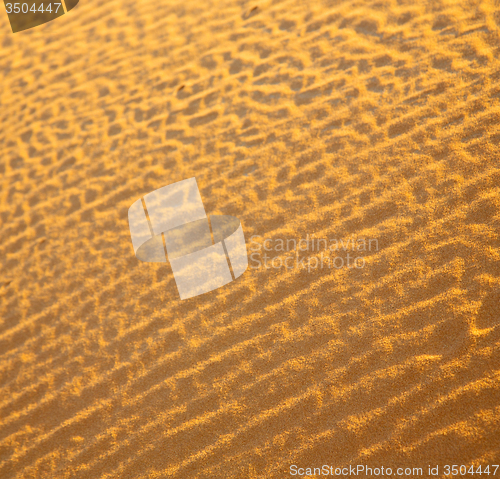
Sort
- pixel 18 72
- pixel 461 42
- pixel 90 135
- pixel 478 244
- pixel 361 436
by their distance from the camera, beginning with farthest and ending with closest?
pixel 18 72 < pixel 90 135 < pixel 461 42 < pixel 478 244 < pixel 361 436

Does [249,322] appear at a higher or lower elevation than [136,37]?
lower

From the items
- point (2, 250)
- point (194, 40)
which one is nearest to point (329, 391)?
point (2, 250)

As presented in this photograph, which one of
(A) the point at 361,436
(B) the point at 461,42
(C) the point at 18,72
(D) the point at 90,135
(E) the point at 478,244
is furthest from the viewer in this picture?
(C) the point at 18,72

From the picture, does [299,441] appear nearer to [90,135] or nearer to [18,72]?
[90,135]

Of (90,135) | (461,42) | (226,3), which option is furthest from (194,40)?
(461,42)

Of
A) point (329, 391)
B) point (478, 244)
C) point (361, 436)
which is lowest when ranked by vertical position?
point (361, 436)

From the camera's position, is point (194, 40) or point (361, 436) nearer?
point (361, 436)

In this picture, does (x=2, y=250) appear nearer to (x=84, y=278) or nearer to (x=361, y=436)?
(x=84, y=278)
